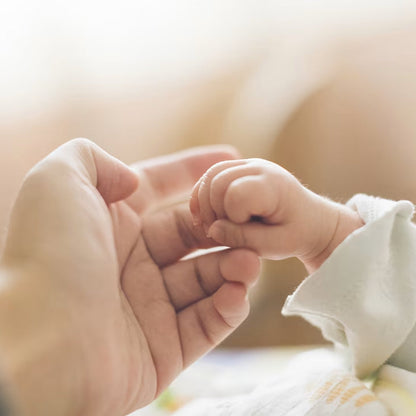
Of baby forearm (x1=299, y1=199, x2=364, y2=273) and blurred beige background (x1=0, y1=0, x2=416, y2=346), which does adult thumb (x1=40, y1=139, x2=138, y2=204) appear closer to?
baby forearm (x1=299, y1=199, x2=364, y2=273)

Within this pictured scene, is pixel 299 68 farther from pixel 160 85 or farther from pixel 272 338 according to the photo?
pixel 272 338

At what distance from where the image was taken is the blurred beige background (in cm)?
108

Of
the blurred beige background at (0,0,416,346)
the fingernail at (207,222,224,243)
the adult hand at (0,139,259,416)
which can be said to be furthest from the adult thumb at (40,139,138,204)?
the blurred beige background at (0,0,416,346)

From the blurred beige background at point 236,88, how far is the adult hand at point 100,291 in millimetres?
526

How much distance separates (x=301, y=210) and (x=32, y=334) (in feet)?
0.83

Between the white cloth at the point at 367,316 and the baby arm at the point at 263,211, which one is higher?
the baby arm at the point at 263,211

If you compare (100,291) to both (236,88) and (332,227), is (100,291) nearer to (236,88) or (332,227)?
(332,227)

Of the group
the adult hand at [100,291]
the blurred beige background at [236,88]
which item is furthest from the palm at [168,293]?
the blurred beige background at [236,88]

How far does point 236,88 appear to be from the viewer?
1.40 m

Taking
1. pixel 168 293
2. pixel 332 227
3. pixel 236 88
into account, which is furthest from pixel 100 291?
pixel 236 88

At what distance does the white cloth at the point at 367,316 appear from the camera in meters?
0.52

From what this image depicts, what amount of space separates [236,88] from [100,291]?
3.25 feet

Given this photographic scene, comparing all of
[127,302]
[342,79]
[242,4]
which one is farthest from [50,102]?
[127,302]

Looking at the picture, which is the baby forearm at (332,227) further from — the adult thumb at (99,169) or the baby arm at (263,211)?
the adult thumb at (99,169)
